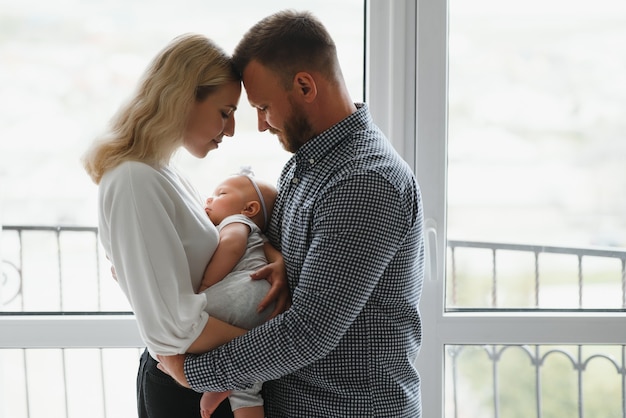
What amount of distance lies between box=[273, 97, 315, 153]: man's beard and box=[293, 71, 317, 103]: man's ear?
27mm

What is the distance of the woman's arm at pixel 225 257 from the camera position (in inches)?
62.9

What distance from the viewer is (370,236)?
1.45 meters

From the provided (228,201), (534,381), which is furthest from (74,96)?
(534,381)

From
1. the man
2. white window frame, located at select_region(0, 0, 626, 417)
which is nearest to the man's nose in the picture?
the man

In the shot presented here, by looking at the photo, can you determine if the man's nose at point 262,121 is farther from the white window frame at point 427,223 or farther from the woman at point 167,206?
the white window frame at point 427,223

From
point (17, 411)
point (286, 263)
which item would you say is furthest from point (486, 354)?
point (17, 411)

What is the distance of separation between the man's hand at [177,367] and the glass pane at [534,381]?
100 centimetres

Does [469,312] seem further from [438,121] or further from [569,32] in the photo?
[569,32]

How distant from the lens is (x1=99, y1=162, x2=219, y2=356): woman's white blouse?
1475mm

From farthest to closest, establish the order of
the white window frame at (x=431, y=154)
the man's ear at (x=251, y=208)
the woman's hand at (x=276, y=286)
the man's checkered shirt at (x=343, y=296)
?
the white window frame at (x=431, y=154) → the man's ear at (x=251, y=208) → the woman's hand at (x=276, y=286) → the man's checkered shirt at (x=343, y=296)

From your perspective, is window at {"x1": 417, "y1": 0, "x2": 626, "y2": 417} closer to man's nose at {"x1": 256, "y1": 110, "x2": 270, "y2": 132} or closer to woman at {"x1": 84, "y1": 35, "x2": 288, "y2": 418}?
man's nose at {"x1": 256, "y1": 110, "x2": 270, "y2": 132}

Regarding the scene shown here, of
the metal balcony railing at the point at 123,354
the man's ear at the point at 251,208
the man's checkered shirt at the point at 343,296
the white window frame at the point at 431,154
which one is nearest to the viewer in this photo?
the man's checkered shirt at the point at 343,296

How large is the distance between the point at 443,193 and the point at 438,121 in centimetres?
21

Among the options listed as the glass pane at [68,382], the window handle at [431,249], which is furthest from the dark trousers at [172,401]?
the window handle at [431,249]
